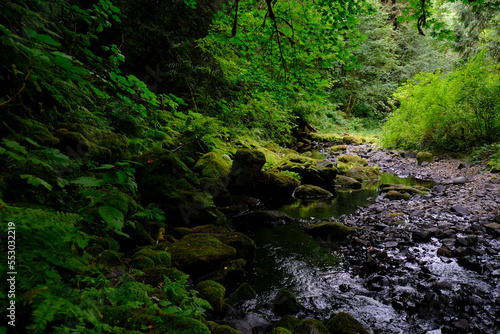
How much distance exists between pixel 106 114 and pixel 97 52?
3462mm

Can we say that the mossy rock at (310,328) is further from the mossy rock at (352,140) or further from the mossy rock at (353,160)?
the mossy rock at (352,140)

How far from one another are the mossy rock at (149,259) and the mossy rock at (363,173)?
32.7 feet

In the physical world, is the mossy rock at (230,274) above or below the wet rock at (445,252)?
below

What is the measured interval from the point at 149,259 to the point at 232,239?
5.54 feet

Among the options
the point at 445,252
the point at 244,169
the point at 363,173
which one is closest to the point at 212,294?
the point at 445,252

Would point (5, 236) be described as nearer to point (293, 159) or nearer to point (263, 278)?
point (263, 278)

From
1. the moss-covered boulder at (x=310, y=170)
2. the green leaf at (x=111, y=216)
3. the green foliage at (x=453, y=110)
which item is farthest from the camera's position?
the moss-covered boulder at (x=310, y=170)

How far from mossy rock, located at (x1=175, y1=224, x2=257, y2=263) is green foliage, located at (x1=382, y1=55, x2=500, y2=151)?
34.7 feet

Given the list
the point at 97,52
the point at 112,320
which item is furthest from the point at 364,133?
the point at 112,320

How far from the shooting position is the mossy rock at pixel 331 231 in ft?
17.6

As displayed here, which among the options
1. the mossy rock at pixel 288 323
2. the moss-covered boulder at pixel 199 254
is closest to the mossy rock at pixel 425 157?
the moss-covered boulder at pixel 199 254

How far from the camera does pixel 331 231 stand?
5453 millimetres

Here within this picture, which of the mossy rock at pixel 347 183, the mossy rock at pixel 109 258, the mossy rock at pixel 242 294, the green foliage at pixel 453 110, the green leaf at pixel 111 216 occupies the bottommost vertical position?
the mossy rock at pixel 347 183

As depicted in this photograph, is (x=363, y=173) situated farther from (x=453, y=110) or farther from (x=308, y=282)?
(x=308, y=282)
